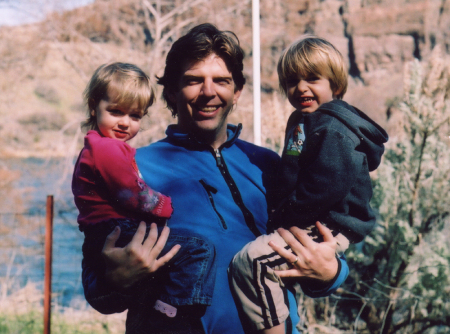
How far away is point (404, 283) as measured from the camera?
15.6 ft

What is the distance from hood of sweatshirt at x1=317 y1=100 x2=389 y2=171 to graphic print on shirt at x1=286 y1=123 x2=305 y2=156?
0.13m

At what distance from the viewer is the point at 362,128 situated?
2.04m

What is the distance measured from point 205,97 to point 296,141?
0.45m

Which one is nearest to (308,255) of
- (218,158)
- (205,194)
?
(205,194)

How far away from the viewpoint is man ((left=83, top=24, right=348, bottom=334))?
185 centimetres

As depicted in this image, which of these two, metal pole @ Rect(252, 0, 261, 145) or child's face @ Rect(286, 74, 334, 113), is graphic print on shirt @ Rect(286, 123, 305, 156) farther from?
metal pole @ Rect(252, 0, 261, 145)

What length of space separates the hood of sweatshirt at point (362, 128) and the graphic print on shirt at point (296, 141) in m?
0.13

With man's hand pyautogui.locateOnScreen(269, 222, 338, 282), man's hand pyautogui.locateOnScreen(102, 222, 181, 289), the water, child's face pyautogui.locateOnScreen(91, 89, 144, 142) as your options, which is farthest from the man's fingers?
the water

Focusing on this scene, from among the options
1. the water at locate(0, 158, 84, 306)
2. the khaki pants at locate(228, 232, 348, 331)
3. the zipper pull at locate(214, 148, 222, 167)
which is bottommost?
the water at locate(0, 158, 84, 306)

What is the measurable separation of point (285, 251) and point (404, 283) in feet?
10.9

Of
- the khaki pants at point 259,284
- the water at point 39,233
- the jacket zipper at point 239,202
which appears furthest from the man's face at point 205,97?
the water at point 39,233

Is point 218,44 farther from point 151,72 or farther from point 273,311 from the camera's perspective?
point 151,72

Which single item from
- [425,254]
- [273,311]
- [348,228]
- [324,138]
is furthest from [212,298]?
[425,254]

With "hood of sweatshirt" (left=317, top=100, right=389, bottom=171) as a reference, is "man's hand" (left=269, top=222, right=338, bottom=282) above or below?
below
